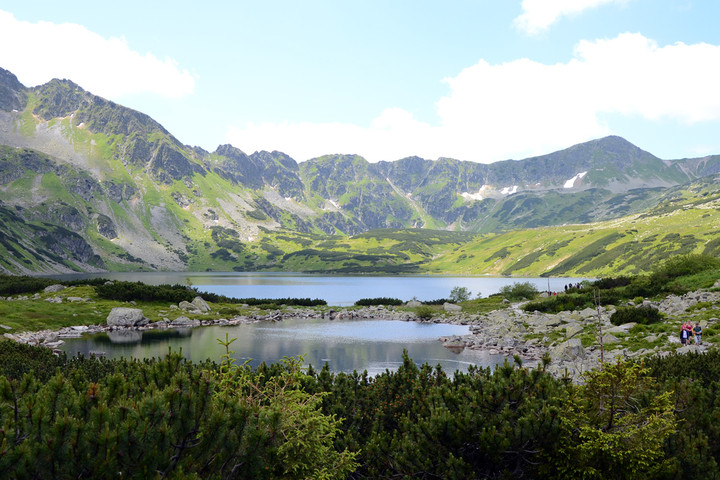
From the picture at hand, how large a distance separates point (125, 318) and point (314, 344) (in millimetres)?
30535

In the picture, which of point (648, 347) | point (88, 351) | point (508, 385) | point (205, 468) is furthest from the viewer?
point (88, 351)

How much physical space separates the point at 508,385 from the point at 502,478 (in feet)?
6.71

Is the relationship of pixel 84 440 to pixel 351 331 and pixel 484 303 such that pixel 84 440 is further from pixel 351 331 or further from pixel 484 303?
pixel 484 303

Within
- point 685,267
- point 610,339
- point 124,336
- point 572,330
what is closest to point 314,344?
point 124,336

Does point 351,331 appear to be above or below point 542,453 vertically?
below

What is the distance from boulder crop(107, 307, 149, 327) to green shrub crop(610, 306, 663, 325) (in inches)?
2430

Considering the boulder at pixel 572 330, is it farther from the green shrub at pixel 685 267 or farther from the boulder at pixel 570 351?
the green shrub at pixel 685 267

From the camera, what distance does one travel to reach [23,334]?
47.6m

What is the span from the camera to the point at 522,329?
5097cm

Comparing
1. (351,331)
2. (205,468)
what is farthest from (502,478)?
(351,331)

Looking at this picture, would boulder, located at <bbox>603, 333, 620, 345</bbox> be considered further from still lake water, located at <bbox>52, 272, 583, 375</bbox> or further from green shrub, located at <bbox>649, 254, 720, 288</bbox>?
green shrub, located at <bbox>649, 254, 720, 288</bbox>

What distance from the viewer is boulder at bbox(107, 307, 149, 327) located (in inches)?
2394

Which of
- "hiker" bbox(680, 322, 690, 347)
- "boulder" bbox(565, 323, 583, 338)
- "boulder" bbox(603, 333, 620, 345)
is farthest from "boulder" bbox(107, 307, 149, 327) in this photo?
"hiker" bbox(680, 322, 690, 347)

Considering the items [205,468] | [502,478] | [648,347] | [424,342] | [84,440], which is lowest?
[424,342]
